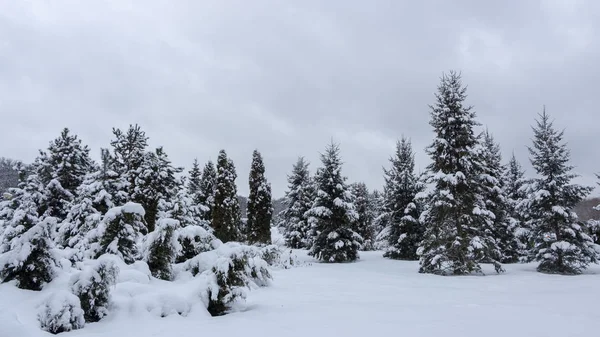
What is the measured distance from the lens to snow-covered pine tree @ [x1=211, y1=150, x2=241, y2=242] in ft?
108

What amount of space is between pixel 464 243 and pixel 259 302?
1271 cm

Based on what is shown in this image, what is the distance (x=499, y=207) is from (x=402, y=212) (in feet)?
21.9

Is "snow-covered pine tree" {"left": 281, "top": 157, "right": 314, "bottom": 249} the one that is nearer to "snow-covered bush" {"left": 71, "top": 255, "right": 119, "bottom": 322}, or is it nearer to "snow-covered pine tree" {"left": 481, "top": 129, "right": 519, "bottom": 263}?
"snow-covered pine tree" {"left": 481, "top": 129, "right": 519, "bottom": 263}

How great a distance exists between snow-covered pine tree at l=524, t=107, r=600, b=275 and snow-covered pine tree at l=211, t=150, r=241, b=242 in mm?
24213

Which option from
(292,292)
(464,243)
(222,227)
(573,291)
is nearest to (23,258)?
(292,292)

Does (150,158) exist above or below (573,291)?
above

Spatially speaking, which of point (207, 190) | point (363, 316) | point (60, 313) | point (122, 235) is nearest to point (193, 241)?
point (122, 235)

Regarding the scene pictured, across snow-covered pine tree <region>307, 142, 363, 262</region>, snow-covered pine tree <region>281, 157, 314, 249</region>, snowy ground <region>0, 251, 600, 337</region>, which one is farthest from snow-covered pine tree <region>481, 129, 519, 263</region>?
snow-covered pine tree <region>281, 157, 314, 249</region>

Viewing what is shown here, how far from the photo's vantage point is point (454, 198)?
17953 millimetres

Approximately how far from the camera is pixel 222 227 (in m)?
32.9

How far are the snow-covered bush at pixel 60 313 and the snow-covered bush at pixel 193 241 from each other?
3103mm

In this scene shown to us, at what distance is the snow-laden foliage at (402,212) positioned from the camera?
26391 mm

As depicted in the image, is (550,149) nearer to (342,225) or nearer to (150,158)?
(342,225)

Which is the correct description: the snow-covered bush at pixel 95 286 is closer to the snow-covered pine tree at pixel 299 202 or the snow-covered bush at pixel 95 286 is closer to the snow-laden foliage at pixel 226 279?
the snow-laden foliage at pixel 226 279
